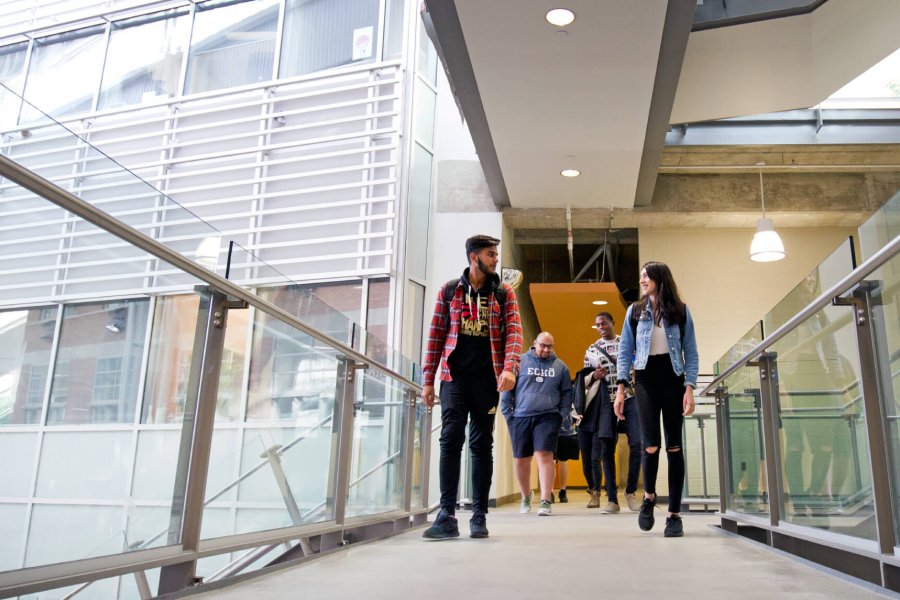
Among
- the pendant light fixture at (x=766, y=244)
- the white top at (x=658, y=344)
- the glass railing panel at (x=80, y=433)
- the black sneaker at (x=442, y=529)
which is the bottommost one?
the black sneaker at (x=442, y=529)

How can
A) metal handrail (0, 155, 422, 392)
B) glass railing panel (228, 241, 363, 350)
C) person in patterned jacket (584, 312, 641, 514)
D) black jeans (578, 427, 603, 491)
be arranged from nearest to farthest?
metal handrail (0, 155, 422, 392) < glass railing panel (228, 241, 363, 350) < person in patterned jacket (584, 312, 641, 514) < black jeans (578, 427, 603, 491)

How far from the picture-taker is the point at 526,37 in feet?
20.2

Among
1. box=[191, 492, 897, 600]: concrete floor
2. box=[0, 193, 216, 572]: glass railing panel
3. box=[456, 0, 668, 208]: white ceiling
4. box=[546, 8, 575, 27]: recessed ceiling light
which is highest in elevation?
box=[456, 0, 668, 208]: white ceiling

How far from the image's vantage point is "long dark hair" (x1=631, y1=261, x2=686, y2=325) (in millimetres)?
4305

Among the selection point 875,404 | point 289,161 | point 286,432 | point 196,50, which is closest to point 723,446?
point 875,404

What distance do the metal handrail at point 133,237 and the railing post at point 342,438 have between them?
59 cm

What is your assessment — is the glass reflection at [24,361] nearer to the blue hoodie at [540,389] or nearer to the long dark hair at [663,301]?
the long dark hair at [663,301]

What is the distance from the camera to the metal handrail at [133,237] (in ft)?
5.54

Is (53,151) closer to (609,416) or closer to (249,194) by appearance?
(609,416)

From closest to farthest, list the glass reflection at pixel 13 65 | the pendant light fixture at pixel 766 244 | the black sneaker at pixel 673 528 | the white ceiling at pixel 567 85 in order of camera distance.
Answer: the black sneaker at pixel 673 528
the white ceiling at pixel 567 85
the pendant light fixture at pixel 766 244
the glass reflection at pixel 13 65

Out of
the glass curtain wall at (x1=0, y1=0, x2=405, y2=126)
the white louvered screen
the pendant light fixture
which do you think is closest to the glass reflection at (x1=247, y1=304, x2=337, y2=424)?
the white louvered screen

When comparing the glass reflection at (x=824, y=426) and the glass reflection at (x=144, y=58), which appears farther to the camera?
the glass reflection at (x=144, y=58)

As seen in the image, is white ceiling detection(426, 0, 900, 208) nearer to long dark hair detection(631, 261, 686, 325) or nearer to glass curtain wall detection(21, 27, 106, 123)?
long dark hair detection(631, 261, 686, 325)

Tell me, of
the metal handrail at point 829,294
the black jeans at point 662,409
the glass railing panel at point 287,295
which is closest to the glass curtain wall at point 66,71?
A: the glass railing panel at point 287,295
